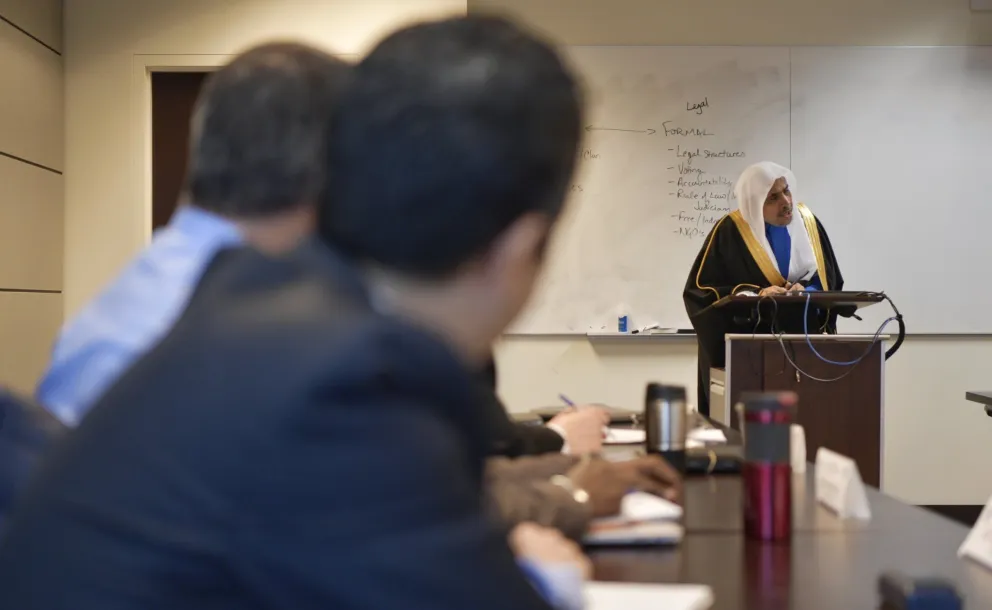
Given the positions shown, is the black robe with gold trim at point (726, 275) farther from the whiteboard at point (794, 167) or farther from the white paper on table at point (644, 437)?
the white paper on table at point (644, 437)

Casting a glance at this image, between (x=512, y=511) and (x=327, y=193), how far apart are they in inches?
27.7

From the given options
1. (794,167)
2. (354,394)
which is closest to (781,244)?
(794,167)

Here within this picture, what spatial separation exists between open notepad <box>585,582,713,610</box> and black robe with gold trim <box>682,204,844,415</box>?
3127 mm

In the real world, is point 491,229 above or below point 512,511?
above

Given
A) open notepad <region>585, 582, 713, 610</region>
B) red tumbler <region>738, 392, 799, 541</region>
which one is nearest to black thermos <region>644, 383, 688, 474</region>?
red tumbler <region>738, 392, 799, 541</region>

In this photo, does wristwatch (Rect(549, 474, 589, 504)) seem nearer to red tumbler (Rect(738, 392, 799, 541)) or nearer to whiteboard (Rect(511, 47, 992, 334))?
red tumbler (Rect(738, 392, 799, 541))

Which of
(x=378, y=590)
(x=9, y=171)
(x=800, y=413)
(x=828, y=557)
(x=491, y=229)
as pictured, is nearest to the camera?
(x=378, y=590)

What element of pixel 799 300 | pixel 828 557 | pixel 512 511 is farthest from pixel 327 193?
pixel 799 300

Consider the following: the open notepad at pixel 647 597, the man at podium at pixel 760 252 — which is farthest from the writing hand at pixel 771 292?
the open notepad at pixel 647 597

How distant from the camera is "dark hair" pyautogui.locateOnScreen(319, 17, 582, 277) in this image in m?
0.61

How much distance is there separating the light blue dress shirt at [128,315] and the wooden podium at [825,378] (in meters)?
2.44

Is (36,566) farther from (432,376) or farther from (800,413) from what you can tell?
(800,413)

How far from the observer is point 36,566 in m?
0.57

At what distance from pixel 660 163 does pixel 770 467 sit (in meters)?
3.96
